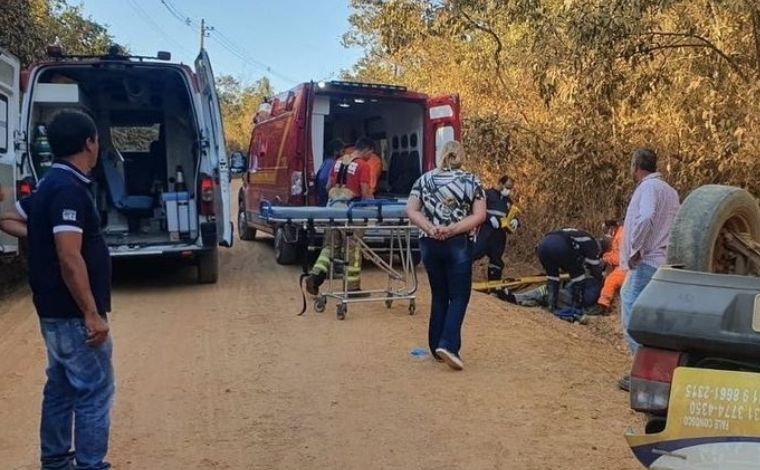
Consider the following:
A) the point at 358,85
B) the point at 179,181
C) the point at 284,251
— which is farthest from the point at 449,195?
the point at 284,251

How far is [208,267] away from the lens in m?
9.81

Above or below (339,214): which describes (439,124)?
above

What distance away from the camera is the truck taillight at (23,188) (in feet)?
27.5

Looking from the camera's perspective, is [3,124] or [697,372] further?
[3,124]

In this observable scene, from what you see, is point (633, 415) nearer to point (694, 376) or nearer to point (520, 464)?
point (520, 464)

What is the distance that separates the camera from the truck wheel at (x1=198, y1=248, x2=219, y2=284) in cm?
966

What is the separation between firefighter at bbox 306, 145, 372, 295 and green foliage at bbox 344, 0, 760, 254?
2.49 meters

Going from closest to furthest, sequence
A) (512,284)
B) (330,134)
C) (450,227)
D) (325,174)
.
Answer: (450,227), (325,174), (512,284), (330,134)

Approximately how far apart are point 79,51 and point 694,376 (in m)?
18.0

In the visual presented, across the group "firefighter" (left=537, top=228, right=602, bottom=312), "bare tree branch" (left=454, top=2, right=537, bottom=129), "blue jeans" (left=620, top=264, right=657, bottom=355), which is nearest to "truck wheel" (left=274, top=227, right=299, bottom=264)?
"firefighter" (left=537, top=228, right=602, bottom=312)

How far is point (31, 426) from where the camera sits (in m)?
4.87

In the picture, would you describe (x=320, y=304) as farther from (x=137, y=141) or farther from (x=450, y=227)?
(x=137, y=141)

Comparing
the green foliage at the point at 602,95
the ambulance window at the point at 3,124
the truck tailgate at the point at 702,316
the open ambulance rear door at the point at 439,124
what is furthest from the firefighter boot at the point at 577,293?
the truck tailgate at the point at 702,316

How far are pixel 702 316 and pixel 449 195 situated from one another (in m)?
3.13
